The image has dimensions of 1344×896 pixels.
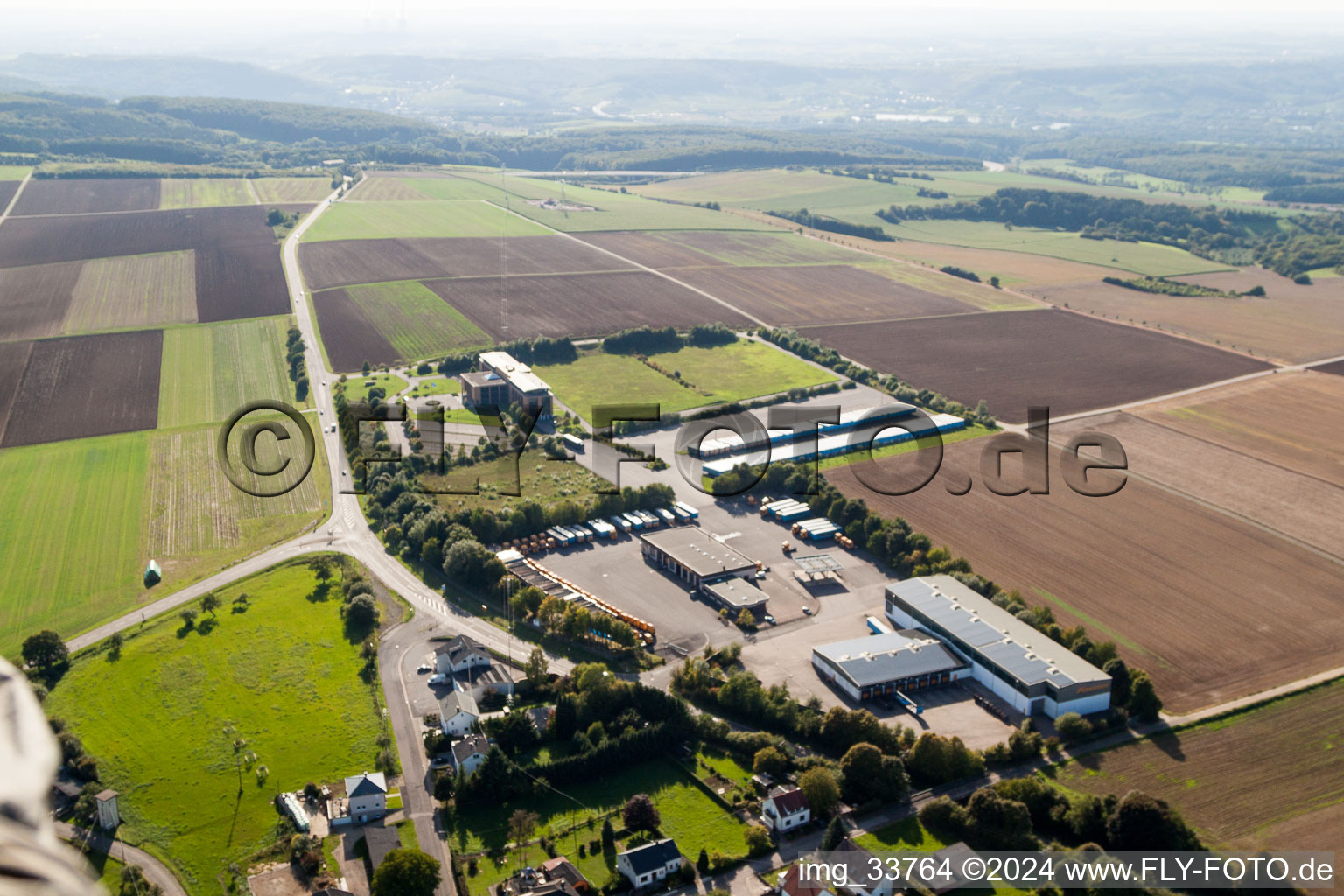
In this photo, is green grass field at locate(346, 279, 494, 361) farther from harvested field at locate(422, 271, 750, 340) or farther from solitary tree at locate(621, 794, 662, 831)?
solitary tree at locate(621, 794, 662, 831)

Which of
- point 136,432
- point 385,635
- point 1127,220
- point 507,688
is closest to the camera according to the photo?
point 507,688

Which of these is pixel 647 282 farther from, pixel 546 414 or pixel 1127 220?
pixel 1127 220

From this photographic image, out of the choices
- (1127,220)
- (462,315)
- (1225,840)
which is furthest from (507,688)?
(1127,220)

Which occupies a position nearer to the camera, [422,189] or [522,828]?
[522,828]

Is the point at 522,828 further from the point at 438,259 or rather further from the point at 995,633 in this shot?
the point at 438,259

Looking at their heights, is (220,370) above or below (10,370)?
below

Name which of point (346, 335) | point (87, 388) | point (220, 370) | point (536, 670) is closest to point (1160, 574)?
point (536, 670)

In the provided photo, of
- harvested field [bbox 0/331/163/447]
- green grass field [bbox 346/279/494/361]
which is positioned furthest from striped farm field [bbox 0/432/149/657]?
green grass field [bbox 346/279/494/361]
